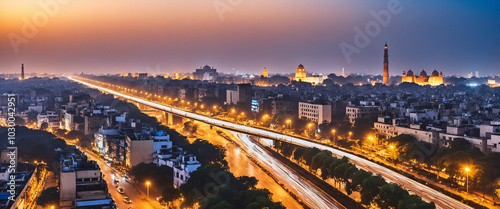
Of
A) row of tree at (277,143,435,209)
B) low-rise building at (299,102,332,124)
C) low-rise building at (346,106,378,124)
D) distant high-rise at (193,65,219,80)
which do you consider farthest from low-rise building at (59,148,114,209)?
distant high-rise at (193,65,219,80)

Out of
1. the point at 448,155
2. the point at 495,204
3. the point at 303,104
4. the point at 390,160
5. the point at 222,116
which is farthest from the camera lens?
the point at 222,116

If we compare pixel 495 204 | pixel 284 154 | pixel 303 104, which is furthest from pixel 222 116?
pixel 495 204

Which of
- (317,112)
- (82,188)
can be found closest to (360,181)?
(82,188)

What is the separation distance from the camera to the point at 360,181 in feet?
41.5

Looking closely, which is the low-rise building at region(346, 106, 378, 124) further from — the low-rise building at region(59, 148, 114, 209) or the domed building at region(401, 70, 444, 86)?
the domed building at region(401, 70, 444, 86)

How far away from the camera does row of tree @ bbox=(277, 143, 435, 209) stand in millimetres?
11180

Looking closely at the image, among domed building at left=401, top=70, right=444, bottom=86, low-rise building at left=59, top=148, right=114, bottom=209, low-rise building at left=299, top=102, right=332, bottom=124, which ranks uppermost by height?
domed building at left=401, top=70, right=444, bottom=86

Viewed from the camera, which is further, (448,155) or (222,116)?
(222,116)

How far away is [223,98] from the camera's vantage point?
41.2 m

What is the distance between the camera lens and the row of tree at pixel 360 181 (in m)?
11.2

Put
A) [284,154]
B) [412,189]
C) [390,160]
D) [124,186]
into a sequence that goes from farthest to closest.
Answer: [284,154] < [390,160] < [124,186] < [412,189]

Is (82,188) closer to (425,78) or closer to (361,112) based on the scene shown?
(361,112)

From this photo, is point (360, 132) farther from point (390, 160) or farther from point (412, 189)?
point (412, 189)

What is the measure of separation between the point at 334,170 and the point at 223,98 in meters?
27.5
